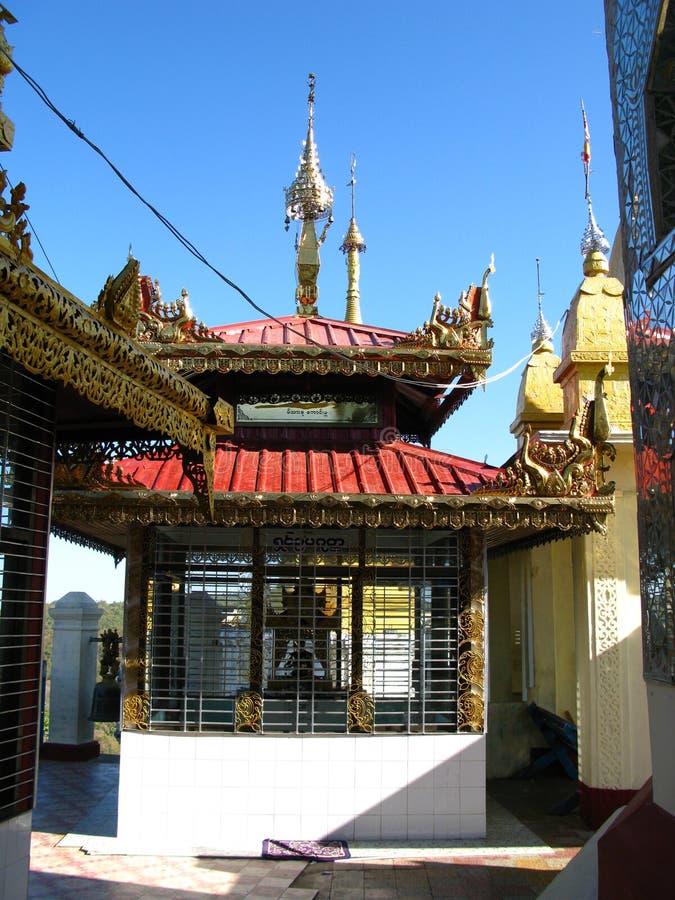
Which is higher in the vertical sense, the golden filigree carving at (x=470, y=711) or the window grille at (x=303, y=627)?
the window grille at (x=303, y=627)

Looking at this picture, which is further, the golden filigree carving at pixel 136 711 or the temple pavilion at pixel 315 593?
the golden filigree carving at pixel 136 711

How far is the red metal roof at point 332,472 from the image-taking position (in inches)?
314

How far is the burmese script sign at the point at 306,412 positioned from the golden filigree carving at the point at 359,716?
2921 mm

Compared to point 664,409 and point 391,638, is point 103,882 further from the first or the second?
point 664,409

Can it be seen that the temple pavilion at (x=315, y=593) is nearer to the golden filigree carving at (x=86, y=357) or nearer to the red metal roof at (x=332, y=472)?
the red metal roof at (x=332, y=472)

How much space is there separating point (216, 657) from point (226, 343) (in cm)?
318

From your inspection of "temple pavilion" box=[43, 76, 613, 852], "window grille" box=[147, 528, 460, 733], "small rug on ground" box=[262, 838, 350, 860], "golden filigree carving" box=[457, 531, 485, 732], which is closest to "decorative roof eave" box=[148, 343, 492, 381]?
"temple pavilion" box=[43, 76, 613, 852]

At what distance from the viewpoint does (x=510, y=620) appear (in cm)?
1229

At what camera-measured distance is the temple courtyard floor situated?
22.0 ft

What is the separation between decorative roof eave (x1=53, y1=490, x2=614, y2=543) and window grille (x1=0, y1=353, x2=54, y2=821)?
2311mm

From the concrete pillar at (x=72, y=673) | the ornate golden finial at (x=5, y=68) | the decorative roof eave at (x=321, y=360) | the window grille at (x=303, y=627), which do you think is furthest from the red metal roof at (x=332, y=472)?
the concrete pillar at (x=72, y=673)

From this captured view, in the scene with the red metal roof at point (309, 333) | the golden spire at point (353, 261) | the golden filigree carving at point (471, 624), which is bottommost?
the golden filigree carving at point (471, 624)

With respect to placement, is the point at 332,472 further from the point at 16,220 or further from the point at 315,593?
the point at 16,220

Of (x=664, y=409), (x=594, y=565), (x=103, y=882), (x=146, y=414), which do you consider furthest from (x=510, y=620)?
(x=146, y=414)
